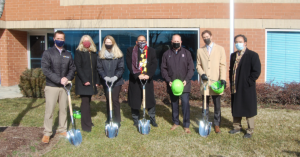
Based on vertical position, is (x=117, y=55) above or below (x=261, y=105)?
above

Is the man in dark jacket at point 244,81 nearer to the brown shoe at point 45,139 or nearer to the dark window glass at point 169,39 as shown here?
the brown shoe at point 45,139

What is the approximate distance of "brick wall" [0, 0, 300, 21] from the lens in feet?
27.9

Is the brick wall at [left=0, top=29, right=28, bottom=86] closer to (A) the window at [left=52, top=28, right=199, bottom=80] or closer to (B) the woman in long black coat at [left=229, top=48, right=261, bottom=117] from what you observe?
(A) the window at [left=52, top=28, right=199, bottom=80]

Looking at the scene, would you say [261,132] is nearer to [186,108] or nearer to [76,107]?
[186,108]

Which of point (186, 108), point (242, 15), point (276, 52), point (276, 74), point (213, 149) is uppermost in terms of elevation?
point (242, 15)

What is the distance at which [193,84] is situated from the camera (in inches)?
315

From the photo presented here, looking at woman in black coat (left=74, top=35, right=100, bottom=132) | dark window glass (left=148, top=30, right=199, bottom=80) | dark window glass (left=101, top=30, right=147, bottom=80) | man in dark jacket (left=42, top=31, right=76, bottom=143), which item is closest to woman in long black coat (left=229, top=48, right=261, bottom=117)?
woman in black coat (left=74, top=35, right=100, bottom=132)

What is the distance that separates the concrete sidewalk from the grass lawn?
2.89 m

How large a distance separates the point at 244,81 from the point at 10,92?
8.79 meters

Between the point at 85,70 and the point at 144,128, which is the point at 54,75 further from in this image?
the point at 144,128

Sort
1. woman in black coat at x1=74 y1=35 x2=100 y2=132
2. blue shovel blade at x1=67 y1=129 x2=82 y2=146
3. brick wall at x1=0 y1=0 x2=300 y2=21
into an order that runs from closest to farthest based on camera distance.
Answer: blue shovel blade at x1=67 y1=129 x2=82 y2=146
woman in black coat at x1=74 y1=35 x2=100 y2=132
brick wall at x1=0 y1=0 x2=300 y2=21

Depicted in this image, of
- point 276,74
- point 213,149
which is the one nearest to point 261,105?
point 276,74

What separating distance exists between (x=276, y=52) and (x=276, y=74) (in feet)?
2.60

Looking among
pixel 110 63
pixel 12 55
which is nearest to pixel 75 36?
pixel 12 55
